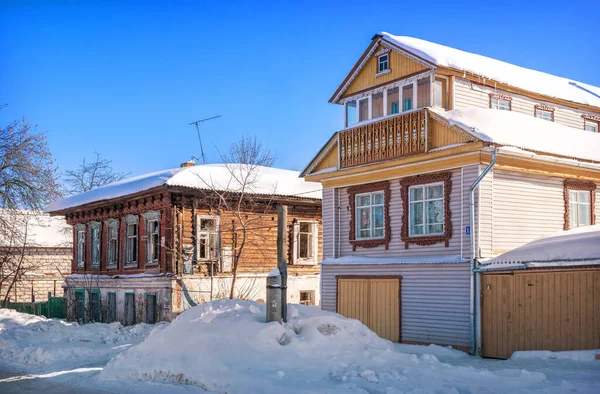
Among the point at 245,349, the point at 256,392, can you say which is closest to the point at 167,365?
the point at 245,349

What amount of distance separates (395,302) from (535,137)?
5979 millimetres

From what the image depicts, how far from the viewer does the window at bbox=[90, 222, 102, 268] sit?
31.1m

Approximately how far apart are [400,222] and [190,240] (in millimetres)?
9472

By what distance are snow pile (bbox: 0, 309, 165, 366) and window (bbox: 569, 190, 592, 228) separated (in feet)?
38.9

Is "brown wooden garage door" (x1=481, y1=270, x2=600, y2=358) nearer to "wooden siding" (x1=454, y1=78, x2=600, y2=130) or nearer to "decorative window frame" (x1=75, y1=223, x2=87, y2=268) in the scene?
"wooden siding" (x1=454, y1=78, x2=600, y2=130)

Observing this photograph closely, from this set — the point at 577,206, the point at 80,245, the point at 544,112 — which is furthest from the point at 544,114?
the point at 80,245

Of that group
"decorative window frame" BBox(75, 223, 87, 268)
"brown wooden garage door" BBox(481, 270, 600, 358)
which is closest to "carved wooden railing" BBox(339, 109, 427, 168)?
"brown wooden garage door" BBox(481, 270, 600, 358)

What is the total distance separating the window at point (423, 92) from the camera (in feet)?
61.6

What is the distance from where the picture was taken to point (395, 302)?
742 inches

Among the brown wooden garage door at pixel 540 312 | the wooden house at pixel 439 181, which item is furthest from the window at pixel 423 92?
the brown wooden garage door at pixel 540 312

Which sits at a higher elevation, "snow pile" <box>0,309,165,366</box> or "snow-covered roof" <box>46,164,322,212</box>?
"snow-covered roof" <box>46,164,322,212</box>

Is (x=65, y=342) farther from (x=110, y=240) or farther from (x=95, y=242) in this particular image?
(x=95, y=242)

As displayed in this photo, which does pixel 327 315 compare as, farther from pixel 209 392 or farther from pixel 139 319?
pixel 139 319

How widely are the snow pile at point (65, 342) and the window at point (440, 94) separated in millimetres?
9689
